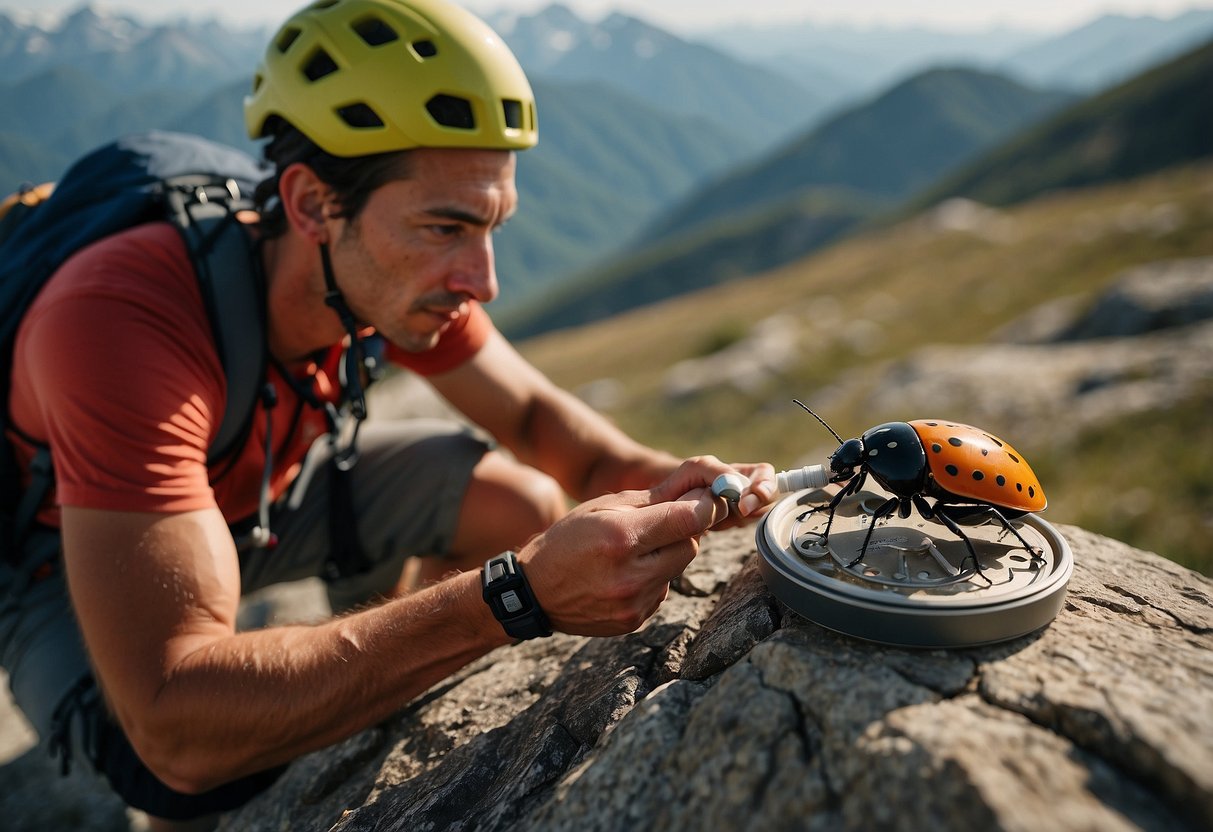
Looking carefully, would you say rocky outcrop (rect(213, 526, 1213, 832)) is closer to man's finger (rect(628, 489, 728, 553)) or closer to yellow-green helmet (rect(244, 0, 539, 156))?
man's finger (rect(628, 489, 728, 553))

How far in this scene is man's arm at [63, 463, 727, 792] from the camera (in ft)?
11.0

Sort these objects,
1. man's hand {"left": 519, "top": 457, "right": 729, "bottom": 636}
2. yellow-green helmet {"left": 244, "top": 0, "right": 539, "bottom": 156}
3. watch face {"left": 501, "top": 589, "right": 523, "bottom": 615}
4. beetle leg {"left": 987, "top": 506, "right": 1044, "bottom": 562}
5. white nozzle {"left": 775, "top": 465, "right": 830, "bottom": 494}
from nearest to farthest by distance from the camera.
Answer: beetle leg {"left": 987, "top": 506, "right": 1044, "bottom": 562} → man's hand {"left": 519, "top": 457, "right": 729, "bottom": 636} → watch face {"left": 501, "top": 589, "right": 523, "bottom": 615} → white nozzle {"left": 775, "top": 465, "right": 830, "bottom": 494} → yellow-green helmet {"left": 244, "top": 0, "right": 539, "bottom": 156}

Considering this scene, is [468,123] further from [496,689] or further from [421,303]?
[496,689]

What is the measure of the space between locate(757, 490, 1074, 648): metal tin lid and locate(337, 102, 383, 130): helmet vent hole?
3215mm

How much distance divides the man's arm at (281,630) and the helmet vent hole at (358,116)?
248 centimetres

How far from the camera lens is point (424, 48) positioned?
486cm

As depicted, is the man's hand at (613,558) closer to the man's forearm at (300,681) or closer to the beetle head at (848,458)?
the man's forearm at (300,681)

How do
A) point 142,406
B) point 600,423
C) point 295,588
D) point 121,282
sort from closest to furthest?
point 142,406, point 121,282, point 600,423, point 295,588

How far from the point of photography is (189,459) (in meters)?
3.90

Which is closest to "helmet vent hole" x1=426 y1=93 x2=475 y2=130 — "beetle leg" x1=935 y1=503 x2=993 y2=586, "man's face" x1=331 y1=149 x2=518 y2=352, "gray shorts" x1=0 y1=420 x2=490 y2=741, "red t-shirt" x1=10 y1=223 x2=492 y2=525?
"man's face" x1=331 y1=149 x2=518 y2=352

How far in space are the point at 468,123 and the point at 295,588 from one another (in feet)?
20.8

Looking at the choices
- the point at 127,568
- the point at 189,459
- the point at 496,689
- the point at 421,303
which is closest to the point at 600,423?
the point at 421,303

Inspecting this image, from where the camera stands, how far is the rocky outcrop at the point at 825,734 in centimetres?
217

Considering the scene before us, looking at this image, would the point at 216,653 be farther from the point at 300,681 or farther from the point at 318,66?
the point at 318,66
